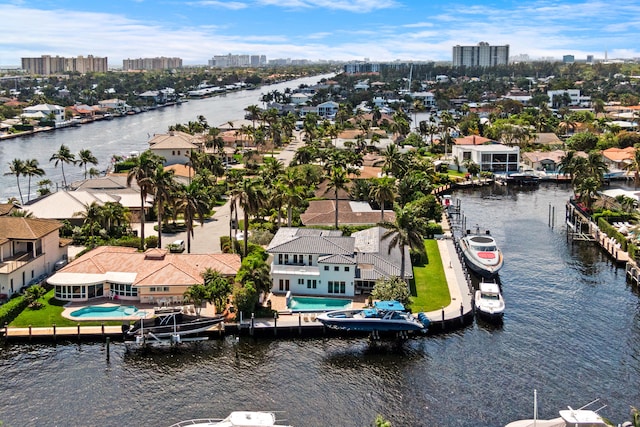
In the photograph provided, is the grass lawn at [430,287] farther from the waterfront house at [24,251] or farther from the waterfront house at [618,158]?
the waterfront house at [618,158]

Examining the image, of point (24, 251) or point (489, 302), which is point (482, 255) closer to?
point (489, 302)

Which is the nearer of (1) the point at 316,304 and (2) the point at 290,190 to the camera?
(1) the point at 316,304

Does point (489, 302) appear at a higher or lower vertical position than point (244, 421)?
higher

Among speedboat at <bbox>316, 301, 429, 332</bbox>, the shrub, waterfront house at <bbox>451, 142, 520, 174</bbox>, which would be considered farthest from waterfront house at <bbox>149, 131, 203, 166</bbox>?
speedboat at <bbox>316, 301, 429, 332</bbox>

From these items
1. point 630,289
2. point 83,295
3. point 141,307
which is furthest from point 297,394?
point 630,289

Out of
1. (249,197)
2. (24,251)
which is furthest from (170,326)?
(24,251)

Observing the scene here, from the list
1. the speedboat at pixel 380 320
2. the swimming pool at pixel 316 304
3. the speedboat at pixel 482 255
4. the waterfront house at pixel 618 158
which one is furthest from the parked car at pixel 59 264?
the waterfront house at pixel 618 158

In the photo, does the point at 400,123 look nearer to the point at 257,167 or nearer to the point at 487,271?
the point at 257,167

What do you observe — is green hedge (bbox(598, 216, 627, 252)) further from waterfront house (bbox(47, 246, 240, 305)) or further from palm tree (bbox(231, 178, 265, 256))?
waterfront house (bbox(47, 246, 240, 305))
